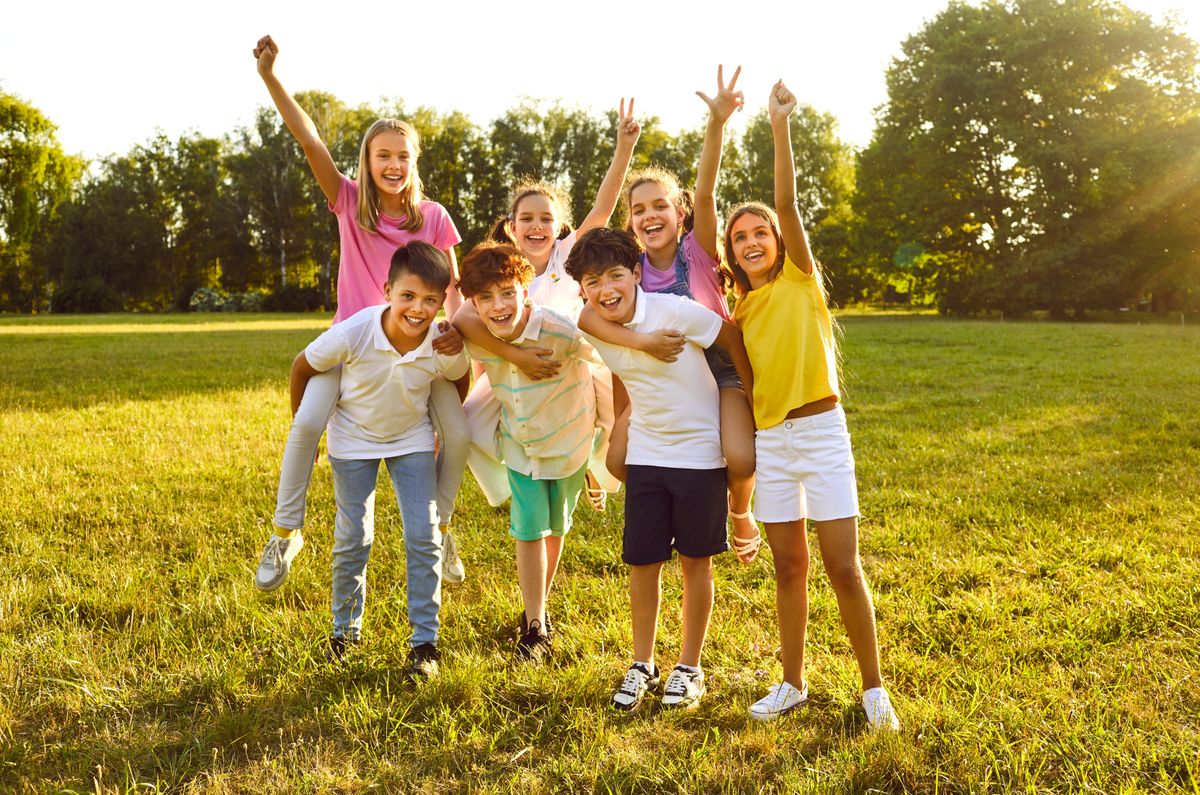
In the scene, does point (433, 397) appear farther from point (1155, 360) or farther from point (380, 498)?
point (1155, 360)

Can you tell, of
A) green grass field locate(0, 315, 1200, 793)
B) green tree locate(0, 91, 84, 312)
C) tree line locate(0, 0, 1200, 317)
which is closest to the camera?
green grass field locate(0, 315, 1200, 793)

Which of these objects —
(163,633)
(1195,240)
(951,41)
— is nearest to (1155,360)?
(163,633)

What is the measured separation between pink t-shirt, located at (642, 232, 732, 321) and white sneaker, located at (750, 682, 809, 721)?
1437 mm

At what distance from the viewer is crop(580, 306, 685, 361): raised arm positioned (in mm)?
3168

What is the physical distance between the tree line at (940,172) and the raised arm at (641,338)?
3185 centimetres

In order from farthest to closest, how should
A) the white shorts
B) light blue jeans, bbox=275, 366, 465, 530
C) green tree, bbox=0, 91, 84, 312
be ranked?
green tree, bbox=0, 91, 84, 312 → light blue jeans, bbox=275, 366, 465, 530 → the white shorts

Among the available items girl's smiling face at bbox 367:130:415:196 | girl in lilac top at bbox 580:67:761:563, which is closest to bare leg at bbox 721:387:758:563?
girl in lilac top at bbox 580:67:761:563

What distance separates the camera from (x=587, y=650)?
355cm

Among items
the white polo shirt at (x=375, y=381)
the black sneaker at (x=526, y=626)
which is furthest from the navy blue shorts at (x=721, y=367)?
the black sneaker at (x=526, y=626)

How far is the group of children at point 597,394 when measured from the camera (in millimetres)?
3094

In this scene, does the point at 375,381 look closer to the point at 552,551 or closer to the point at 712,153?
the point at 552,551

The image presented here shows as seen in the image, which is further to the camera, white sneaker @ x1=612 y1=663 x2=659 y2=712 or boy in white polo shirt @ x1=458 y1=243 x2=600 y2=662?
boy in white polo shirt @ x1=458 y1=243 x2=600 y2=662

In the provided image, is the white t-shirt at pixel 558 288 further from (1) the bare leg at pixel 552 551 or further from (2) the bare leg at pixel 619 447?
(1) the bare leg at pixel 552 551

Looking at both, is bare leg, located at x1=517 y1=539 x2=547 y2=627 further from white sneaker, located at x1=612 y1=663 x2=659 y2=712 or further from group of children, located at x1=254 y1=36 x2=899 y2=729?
white sneaker, located at x1=612 y1=663 x2=659 y2=712
